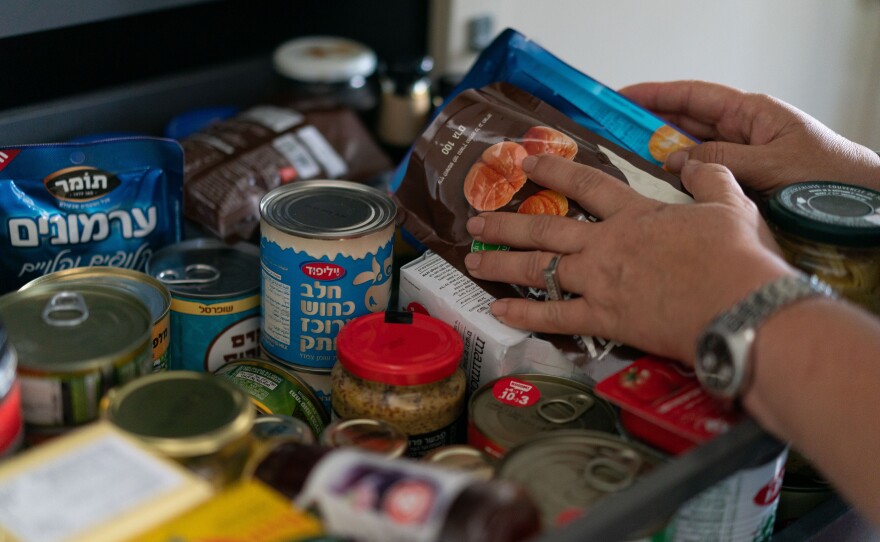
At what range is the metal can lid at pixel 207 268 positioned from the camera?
121 cm

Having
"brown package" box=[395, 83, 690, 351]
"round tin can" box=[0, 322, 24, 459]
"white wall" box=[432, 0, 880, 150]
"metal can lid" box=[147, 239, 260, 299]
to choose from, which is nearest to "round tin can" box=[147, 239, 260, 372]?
"metal can lid" box=[147, 239, 260, 299]

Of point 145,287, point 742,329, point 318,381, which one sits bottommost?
point 318,381

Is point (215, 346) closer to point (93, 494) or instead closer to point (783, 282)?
point (93, 494)

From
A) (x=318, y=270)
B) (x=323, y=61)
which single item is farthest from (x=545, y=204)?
(x=323, y=61)

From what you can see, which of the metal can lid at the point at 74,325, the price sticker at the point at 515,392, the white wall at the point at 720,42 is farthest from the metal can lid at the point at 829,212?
the white wall at the point at 720,42

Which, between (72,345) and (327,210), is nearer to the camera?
(72,345)

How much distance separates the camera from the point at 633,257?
98cm

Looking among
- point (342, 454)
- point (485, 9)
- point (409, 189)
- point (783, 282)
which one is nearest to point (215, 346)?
point (409, 189)

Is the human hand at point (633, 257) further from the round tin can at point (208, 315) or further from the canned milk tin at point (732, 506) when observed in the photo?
the round tin can at point (208, 315)

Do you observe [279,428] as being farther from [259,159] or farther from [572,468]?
[259,159]

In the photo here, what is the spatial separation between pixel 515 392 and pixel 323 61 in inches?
38.8

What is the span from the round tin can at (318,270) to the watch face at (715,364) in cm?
39

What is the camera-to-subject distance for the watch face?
860mm

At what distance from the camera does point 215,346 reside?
1.19 meters
